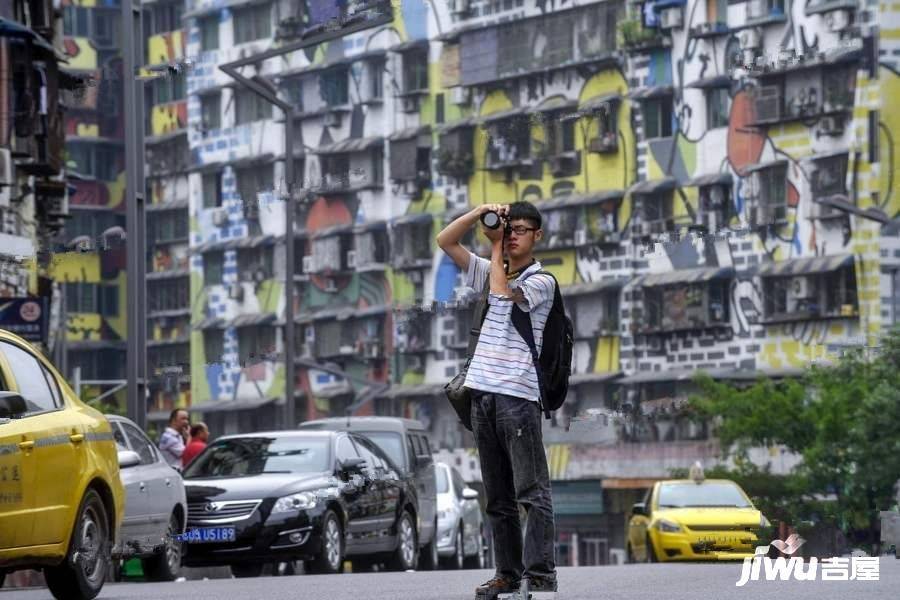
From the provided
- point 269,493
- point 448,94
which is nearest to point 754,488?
point 448,94

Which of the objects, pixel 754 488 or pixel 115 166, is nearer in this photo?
pixel 754 488

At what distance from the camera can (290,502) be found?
75.6 ft

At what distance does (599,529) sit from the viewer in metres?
72.5

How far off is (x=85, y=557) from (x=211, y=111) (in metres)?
75.9

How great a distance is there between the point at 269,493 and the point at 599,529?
164ft

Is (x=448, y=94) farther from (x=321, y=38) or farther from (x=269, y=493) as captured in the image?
(x=269, y=493)

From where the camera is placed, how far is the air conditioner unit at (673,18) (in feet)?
232

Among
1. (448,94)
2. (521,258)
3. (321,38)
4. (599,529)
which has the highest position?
(448,94)

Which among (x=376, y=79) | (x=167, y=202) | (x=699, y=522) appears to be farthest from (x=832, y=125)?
(x=699, y=522)

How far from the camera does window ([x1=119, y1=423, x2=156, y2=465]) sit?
22047 mm

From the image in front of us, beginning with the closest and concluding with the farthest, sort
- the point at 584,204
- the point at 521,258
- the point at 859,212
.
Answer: the point at 521,258
the point at 859,212
the point at 584,204

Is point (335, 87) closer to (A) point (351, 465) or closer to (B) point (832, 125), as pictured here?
(B) point (832, 125)

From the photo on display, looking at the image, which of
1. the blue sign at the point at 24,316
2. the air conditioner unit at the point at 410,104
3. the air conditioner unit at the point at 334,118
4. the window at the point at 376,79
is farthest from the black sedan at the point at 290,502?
the air conditioner unit at the point at 334,118

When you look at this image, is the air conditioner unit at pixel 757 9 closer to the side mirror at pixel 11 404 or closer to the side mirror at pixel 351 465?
the side mirror at pixel 351 465
